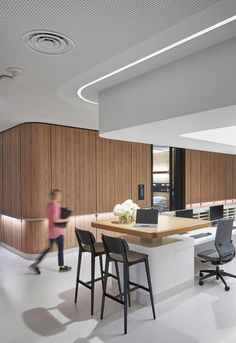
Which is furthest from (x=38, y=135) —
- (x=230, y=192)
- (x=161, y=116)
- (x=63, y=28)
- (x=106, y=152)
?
(x=230, y=192)

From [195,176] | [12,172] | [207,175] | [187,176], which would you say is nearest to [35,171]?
[12,172]

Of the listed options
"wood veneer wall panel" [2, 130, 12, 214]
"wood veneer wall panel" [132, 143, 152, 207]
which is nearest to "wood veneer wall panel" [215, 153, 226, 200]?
"wood veneer wall panel" [132, 143, 152, 207]

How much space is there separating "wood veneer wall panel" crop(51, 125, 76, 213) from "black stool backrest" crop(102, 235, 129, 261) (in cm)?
305

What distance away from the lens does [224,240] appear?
178 inches

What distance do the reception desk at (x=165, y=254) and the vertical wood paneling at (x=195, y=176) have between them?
440 cm

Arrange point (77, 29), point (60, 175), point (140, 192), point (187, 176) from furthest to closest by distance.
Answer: point (187, 176), point (140, 192), point (60, 175), point (77, 29)

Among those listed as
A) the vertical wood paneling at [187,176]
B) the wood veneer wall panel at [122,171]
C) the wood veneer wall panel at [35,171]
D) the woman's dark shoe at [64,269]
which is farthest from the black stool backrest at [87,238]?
the vertical wood paneling at [187,176]

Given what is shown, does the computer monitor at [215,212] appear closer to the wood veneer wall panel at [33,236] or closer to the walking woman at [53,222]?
the walking woman at [53,222]

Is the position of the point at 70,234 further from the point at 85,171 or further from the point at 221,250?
the point at 221,250

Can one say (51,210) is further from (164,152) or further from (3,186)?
(164,152)

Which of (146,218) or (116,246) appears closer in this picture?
(116,246)

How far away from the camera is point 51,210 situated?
16.1 feet

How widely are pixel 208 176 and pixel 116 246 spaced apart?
6439mm

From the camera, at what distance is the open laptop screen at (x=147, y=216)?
3.95 m
